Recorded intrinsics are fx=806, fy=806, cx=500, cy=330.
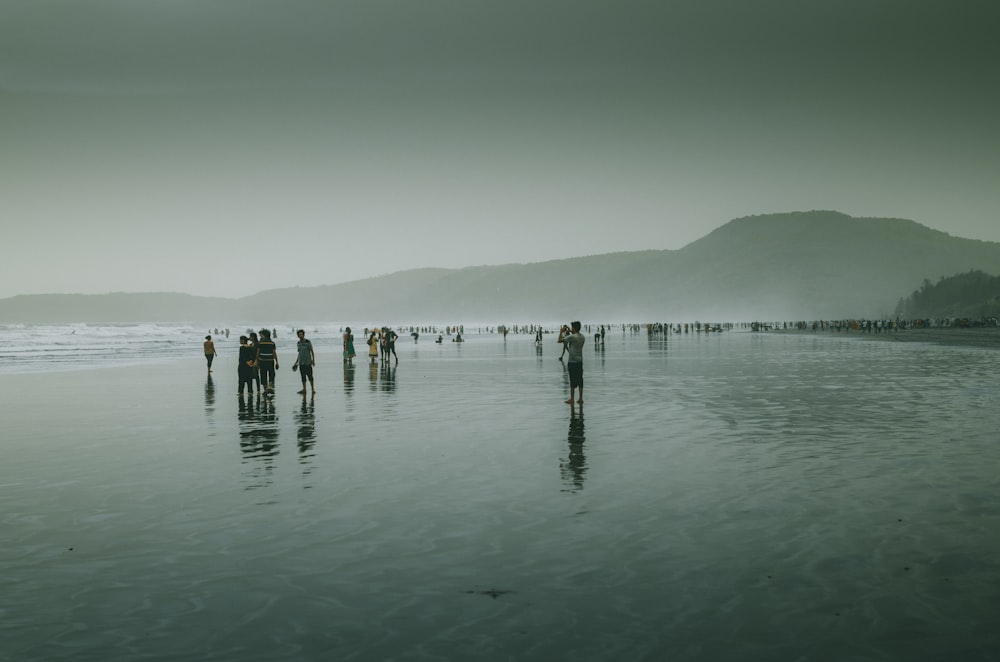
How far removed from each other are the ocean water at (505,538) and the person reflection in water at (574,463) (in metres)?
0.06

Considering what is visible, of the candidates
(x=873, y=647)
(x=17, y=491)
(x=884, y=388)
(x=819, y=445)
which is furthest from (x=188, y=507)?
(x=884, y=388)

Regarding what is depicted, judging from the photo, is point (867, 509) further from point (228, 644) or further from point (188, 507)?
point (188, 507)

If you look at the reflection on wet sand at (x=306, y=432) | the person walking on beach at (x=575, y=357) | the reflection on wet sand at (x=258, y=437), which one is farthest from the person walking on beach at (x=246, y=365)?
the person walking on beach at (x=575, y=357)

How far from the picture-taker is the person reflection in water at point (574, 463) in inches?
407

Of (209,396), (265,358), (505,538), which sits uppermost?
(265,358)

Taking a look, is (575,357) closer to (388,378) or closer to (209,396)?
(209,396)

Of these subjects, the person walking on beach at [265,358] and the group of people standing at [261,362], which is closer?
the group of people standing at [261,362]

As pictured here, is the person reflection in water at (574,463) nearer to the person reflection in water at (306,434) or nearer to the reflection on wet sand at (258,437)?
the person reflection in water at (306,434)

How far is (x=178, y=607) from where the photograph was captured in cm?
597

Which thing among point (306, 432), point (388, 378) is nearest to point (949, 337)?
point (388, 378)

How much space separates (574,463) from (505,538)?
424 cm

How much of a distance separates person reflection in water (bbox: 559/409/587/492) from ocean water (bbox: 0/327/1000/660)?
0.21 feet

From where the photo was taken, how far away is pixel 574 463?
1188 cm

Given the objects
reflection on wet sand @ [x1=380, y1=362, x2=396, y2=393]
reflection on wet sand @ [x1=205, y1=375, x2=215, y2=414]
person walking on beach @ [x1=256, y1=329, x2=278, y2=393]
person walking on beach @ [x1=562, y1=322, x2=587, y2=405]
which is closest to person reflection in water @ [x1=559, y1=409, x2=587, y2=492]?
person walking on beach @ [x1=562, y1=322, x2=587, y2=405]
